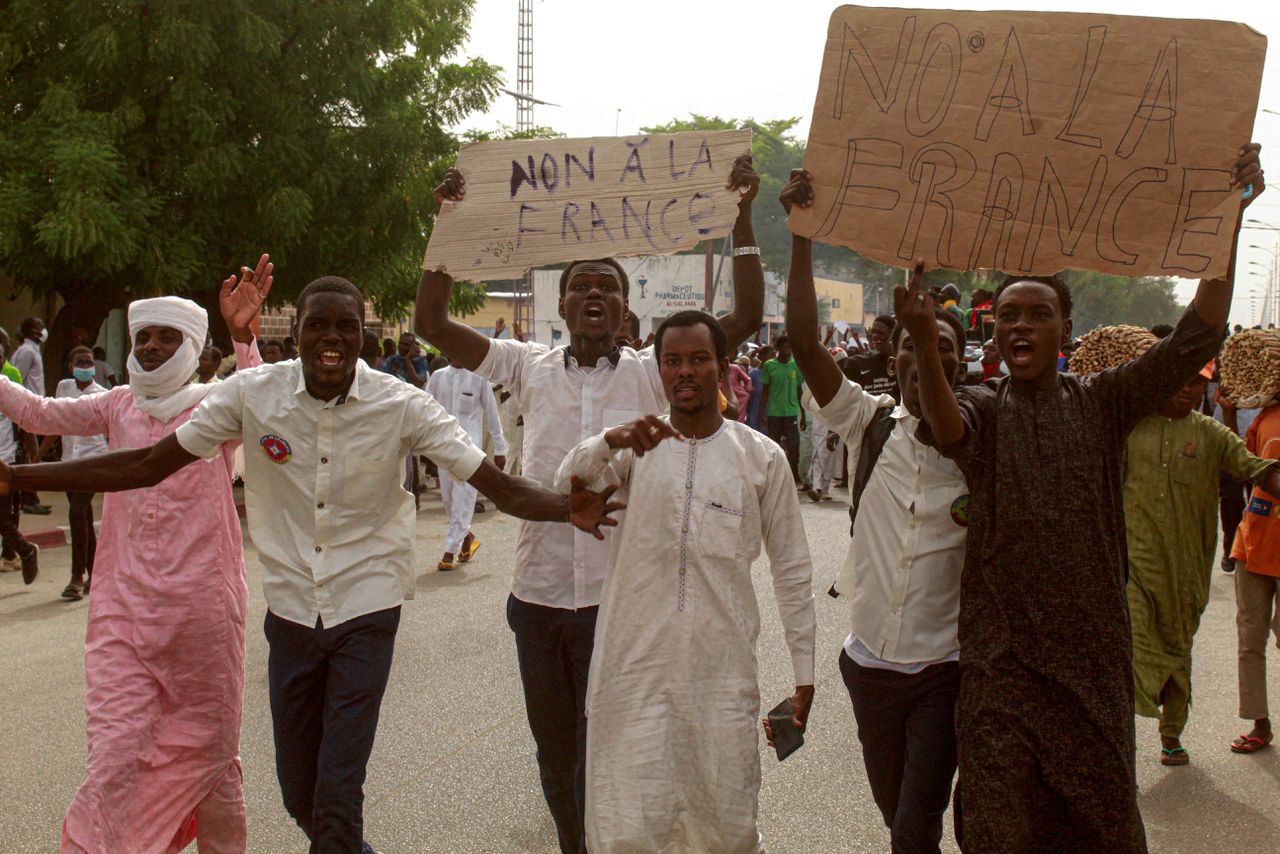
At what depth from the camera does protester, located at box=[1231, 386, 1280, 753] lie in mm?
6004

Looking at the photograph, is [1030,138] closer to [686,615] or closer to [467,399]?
[686,615]

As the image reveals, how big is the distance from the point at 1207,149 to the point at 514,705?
14.1 feet

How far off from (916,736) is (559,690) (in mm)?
1218

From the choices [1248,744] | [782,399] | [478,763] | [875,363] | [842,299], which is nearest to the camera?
[478,763]

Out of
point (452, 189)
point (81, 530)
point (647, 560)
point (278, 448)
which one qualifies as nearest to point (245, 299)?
point (452, 189)

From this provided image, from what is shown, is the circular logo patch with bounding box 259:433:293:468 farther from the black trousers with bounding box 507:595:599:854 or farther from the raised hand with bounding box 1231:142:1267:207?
the raised hand with bounding box 1231:142:1267:207

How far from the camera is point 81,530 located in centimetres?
927

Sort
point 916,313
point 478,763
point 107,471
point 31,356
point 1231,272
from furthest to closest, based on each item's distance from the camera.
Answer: point 31,356 → point 478,763 → point 107,471 → point 1231,272 → point 916,313

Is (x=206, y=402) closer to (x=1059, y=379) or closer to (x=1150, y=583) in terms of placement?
(x=1059, y=379)

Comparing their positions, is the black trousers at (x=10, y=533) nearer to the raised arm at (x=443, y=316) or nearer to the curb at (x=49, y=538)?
the curb at (x=49, y=538)

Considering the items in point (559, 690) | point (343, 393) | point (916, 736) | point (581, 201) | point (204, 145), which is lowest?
point (559, 690)

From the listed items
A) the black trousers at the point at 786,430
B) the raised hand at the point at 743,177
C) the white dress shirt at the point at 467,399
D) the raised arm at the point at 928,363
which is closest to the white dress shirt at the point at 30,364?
the white dress shirt at the point at 467,399

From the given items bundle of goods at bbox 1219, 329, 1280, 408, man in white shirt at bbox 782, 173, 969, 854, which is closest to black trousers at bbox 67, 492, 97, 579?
man in white shirt at bbox 782, 173, 969, 854

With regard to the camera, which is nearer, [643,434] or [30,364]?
[643,434]
